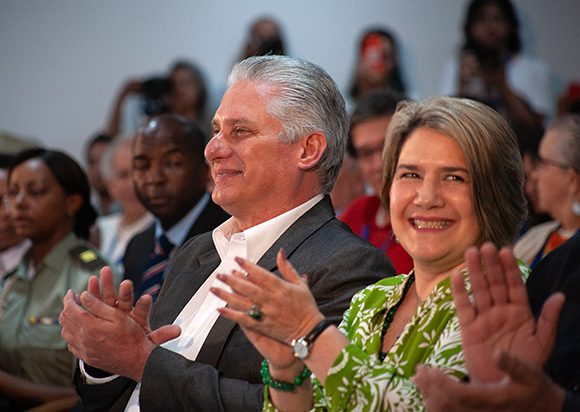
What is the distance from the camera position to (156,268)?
11.5ft

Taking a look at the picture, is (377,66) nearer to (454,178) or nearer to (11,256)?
(11,256)

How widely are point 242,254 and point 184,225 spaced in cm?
114

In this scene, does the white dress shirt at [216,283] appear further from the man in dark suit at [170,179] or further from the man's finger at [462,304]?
the man in dark suit at [170,179]

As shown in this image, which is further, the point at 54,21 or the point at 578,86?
the point at 54,21

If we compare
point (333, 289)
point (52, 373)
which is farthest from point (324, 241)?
point (52, 373)

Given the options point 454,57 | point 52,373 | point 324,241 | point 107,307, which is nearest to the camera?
point 107,307

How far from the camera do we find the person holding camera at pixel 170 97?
21.6 ft

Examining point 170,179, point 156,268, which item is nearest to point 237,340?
point 156,268

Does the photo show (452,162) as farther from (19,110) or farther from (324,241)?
→ (19,110)

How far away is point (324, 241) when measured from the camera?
239cm

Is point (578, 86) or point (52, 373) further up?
point (578, 86)

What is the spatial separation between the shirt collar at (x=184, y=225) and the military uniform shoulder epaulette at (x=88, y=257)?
0.25 metres

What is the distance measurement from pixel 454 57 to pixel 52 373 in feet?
10.7

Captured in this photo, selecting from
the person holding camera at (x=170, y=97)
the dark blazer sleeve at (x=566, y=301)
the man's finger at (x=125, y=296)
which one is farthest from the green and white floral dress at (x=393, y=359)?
the person holding camera at (x=170, y=97)
